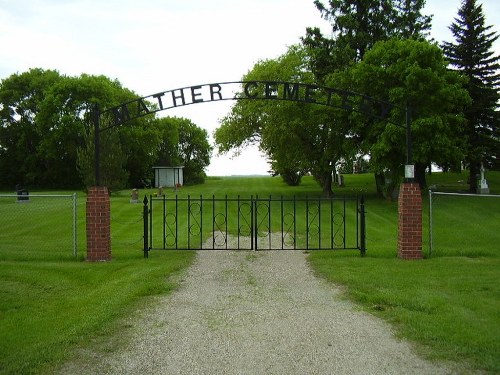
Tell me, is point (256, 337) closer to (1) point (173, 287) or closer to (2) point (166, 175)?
(1) point (173, 287)

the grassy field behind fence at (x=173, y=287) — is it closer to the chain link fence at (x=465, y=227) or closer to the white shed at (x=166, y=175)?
the chain link fence at (x=465, y=227)

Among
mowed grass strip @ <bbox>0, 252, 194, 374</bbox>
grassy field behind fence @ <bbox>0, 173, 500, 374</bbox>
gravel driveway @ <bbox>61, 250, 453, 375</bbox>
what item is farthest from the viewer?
grassy field behind fence @ <bbox>0, 173, 500, 374</bbox>

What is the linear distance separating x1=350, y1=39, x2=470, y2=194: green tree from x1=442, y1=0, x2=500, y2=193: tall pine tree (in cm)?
527

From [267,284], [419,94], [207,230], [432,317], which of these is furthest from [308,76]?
→ [432,317]

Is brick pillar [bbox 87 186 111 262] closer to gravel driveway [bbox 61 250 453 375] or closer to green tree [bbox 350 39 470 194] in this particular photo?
gravel driveway [bbox 61 250 453 375]

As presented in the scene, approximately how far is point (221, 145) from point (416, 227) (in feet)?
86.7

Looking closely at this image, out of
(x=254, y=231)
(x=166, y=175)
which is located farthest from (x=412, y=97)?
(x=166, y=175)

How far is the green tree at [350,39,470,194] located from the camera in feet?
81.9

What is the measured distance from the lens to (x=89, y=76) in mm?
50562

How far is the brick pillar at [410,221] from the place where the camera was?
34.8 ft

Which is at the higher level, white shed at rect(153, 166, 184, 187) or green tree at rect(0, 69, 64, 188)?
green tree at rect(0, 69, 64, 188)

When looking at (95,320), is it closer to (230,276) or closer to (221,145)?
(230,276)

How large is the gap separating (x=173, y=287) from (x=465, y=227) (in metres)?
12.5

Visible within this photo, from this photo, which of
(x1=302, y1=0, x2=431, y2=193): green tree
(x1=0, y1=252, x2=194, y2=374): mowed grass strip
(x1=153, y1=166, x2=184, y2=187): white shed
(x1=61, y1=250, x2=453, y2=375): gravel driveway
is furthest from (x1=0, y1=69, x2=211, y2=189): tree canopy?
(x1=61, y1=250, x2=453, y2=375): gravel driveway
